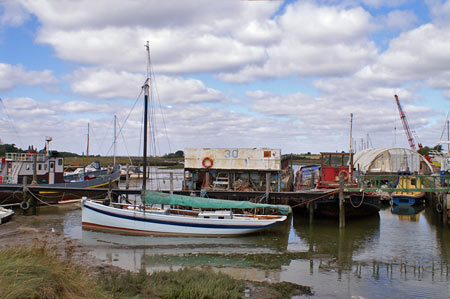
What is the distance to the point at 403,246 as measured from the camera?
2097 centimetres

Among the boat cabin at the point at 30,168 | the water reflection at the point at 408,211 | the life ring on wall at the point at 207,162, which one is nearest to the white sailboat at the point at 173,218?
the life ring on wall at the point at 207,162

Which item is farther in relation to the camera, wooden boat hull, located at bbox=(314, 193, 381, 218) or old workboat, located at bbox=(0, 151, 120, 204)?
old workboat, located at bbox=(0, 151, 120, 204)

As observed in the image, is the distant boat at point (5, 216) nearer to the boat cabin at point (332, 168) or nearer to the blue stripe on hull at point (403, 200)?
the boat cabin at point (332, 168)

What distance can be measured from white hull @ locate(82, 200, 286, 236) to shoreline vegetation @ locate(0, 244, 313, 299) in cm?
700

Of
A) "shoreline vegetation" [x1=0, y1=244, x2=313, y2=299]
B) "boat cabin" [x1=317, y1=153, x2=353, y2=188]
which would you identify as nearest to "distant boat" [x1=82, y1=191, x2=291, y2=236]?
"shoreline vegetation" [x1=0, y1=244, x2=313, y2=299]

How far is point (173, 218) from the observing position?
878 inches

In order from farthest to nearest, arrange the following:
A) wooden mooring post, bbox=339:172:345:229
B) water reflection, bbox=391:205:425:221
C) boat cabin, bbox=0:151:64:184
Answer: boat cabin, bbox=0:151:64:184, water reflection, bbox=391:205:425:221, wooden mooring post, bbox=339:172:345:229

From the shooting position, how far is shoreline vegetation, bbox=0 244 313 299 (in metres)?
8.00

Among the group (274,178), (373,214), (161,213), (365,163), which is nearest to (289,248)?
(161,213)

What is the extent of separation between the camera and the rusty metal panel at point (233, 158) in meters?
28.8

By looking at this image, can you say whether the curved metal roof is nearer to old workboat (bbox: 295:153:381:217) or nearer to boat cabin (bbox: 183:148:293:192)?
old workboat (bbox: 295:153:381:217)

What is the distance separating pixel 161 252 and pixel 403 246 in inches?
513

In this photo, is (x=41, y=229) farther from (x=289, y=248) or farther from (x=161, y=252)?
(x=289, y=248)

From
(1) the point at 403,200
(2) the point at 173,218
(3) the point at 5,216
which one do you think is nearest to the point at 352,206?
(1) the point at 403,200
